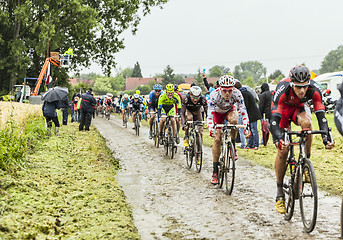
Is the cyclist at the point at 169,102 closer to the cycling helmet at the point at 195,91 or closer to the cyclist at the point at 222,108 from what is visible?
the cycling helmet at the point at 195,91

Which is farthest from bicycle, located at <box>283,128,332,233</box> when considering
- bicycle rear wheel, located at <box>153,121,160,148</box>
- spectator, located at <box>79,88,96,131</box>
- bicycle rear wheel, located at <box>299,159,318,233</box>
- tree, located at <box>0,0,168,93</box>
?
tree, located at <box>0,0,168,93</box>

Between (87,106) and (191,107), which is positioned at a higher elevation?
(191,107)

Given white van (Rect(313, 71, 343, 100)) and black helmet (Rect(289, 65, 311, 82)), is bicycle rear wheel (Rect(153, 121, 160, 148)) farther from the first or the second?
white van (Rect(313, 71, 343, 100))

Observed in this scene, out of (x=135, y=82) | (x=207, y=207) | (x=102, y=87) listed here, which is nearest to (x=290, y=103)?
(x=207, y=207)

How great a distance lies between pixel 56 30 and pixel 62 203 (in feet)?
98.4

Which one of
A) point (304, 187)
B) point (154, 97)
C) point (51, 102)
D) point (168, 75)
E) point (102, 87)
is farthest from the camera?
point (102, 87)

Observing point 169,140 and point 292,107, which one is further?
point 169,140

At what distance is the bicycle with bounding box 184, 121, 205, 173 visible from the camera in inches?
399

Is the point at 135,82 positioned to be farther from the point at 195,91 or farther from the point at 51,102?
the point at 195,91

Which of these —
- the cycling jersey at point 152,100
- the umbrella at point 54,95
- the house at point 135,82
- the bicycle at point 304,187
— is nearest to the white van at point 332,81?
the cycling jersey at point 152,100

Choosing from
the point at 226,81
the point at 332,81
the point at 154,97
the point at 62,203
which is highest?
the point at 332,81

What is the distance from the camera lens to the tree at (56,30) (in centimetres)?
3222

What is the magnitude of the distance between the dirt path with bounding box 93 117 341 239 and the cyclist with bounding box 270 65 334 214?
519mm

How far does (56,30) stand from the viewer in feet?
113
